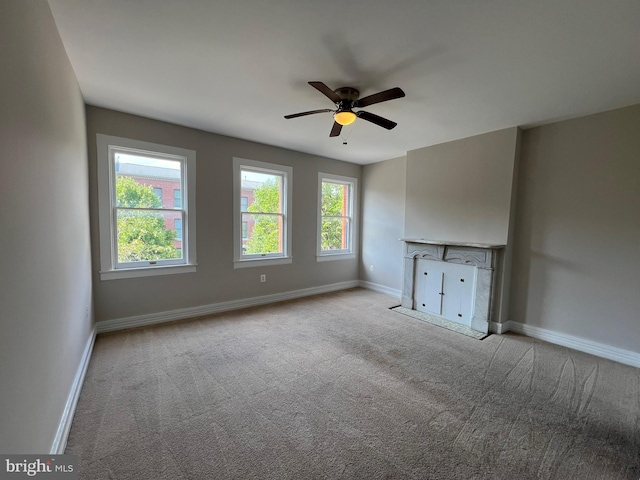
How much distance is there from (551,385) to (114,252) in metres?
4.80

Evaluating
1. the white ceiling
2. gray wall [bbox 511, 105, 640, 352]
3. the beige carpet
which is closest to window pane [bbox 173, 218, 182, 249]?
the beige carpet

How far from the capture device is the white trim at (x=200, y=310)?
3.34 meters

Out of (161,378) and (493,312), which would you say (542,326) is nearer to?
(493,312)

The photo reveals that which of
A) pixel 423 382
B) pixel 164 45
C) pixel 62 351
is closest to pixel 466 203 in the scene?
pixel 423 382

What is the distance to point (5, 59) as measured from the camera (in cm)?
109

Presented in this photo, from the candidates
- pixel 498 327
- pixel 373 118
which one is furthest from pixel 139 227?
pixel 498 327

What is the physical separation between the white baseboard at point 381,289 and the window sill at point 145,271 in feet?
11.3

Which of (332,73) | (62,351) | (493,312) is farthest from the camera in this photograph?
(493,312)

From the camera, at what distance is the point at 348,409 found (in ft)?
6.73

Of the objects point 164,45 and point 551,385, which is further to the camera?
point 551,385

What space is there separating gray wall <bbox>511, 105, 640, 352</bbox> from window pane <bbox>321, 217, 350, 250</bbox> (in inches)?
120

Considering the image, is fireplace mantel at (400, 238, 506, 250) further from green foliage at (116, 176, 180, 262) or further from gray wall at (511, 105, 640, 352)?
green foliage at (116, 176, 180, 262)

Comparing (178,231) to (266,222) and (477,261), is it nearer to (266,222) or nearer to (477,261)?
(266,222)

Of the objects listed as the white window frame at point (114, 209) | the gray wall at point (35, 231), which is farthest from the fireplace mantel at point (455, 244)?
the gray wall at point (35, 231)
